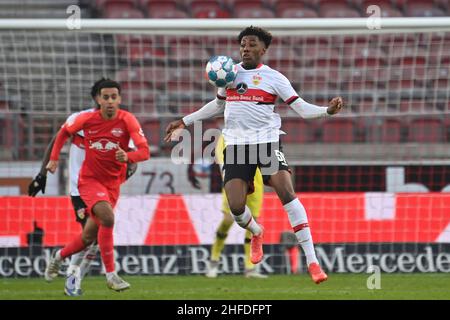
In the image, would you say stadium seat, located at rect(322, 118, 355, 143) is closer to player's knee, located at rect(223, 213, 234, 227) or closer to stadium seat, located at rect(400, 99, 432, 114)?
stadium seat, located at rect(400, 99, 432, 114)

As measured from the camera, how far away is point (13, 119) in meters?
12.6

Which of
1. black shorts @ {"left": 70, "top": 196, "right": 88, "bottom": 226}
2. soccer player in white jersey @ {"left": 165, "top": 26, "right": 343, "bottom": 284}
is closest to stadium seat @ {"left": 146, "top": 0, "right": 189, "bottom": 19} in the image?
black shorts @ {"left": 70, "top": 196, "right": 88, "bottom": 226}

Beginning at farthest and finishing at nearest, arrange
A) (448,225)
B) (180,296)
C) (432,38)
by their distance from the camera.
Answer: (432,38) < (448,225) < (180,296)

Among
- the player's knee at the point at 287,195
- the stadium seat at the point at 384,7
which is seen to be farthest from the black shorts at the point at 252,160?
the stadium seat at the point at 384,7

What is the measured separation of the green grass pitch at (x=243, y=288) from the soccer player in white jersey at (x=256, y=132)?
893 millimetres

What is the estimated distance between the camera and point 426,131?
13.8 metres

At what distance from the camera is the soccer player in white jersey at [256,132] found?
25.5 ft

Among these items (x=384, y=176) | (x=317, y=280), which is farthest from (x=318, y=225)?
(x=317, y=280)

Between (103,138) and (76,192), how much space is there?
1.15 m

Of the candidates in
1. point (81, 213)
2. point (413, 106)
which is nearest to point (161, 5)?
point (413, 106)

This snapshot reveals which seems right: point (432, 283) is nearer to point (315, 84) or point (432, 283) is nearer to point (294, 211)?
point (294, 211)

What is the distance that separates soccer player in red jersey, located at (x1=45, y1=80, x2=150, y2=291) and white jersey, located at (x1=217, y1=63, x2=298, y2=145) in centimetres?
102

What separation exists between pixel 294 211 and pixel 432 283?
2.64m

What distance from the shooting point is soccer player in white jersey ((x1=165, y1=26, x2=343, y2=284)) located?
776 centimetres
